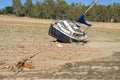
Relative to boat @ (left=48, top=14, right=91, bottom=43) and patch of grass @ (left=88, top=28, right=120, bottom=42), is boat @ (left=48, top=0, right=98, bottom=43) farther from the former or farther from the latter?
patch of grass @ (left=88, top=28, right=120, bottom=42)

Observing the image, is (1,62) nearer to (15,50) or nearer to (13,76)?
(13,76)

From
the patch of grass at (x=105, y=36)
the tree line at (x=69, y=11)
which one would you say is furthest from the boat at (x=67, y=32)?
the tree line at (x=69, y=11)

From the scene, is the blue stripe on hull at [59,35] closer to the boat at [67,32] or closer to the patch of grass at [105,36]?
the boat at [67,32]

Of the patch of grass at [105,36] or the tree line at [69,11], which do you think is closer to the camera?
the patch of grass at [105,36]

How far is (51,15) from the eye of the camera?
12294 cm

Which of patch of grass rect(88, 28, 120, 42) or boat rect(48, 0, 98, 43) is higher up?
boat rect(48, 0, 98, 43)

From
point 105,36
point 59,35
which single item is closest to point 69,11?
point 105,36

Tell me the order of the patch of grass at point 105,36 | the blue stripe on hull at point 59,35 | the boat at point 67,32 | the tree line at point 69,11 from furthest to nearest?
the tree line at point 69,11 → the patch of grass at point 105,36 → the boat at point 67,32 → the blue stripe on hull at point 59,35

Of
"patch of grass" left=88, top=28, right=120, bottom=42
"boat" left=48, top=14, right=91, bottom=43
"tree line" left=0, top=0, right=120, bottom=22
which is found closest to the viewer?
"boat" left=48, top=14, right=91, bottom=43

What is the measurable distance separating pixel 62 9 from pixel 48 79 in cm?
10640

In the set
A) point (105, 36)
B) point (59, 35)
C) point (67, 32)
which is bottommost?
point (105, 36)

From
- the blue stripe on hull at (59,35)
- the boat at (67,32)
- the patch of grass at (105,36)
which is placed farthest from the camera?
the patch of grass at (105,36)

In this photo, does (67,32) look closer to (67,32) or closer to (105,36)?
(67,32)

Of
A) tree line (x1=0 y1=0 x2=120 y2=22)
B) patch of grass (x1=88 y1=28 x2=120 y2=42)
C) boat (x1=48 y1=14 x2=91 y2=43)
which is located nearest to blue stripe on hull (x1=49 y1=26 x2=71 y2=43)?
boat (x1=48 y1=14 x2=91 y2=43)
